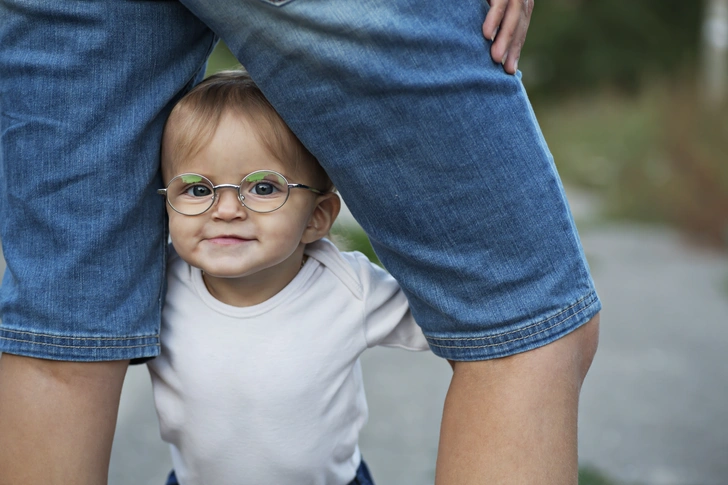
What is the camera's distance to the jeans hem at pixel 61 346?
5.07ft

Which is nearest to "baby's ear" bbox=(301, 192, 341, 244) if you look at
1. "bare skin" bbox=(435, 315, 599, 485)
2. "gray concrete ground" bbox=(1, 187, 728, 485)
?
"bare skin" bbox=(435, 315, 599, 485)

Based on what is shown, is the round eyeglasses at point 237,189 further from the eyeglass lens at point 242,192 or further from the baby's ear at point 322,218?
the baby's ear at point 322,218

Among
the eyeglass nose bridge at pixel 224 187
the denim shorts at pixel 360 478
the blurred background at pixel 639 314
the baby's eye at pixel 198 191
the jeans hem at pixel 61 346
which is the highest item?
the eyeglass nose bridge at pixel 224 187

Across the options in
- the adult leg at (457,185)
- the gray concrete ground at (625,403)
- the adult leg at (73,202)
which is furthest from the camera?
the gray concrete ground at (625,403)

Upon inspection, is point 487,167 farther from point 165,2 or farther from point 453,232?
point 165,2

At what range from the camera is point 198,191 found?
1601 millimetres

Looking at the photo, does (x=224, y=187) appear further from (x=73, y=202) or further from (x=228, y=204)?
(x=73, y=202)

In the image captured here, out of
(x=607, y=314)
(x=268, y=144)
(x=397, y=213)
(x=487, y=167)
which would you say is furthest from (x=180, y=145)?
(x=607, y=314)

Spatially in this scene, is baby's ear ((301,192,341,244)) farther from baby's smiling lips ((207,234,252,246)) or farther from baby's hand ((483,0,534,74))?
baby's hand ((483,0,534,74))

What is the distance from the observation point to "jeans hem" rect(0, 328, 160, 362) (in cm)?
154

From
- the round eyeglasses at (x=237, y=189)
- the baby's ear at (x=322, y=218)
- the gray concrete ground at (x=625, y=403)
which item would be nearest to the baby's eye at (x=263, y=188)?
the round eyeglasses at (x=237, y=189)

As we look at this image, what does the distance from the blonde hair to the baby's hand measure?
15.9 inches

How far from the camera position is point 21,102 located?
1532 millimetres

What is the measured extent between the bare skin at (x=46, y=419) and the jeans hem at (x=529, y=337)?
2.13 ft
